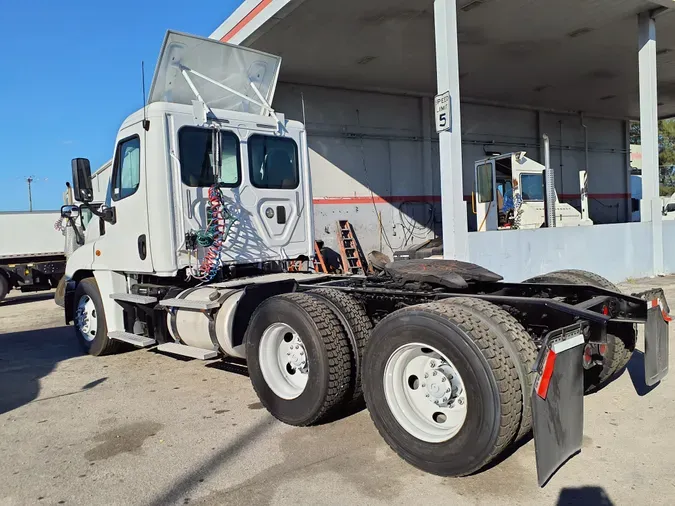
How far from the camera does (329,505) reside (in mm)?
3168

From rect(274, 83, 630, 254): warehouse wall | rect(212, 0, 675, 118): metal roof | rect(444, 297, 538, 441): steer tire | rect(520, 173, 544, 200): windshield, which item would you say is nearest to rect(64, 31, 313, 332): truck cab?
rect(444, 297, 538, 441): steer tire

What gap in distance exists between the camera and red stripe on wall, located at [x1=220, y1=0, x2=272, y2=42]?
11.1 meters

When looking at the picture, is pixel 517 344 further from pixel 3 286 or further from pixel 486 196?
pixel 3 286

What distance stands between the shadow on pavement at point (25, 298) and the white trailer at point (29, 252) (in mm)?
326

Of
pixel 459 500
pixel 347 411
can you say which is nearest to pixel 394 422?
pixel 459 500

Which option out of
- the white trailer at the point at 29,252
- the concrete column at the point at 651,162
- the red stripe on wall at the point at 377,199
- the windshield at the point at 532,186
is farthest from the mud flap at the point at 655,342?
the white trailer at the point at 29,252

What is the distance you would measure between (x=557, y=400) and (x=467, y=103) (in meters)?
17.4

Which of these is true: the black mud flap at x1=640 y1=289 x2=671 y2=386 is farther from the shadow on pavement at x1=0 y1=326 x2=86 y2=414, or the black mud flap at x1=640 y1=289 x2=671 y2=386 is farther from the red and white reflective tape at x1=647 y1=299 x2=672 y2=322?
the shadow on pavement at x1=0 y1=326 x2=86 y2=414

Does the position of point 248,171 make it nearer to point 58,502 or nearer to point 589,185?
point 58,502

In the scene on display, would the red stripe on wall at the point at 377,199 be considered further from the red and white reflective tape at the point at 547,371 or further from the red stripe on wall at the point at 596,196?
the red and white reflective tape at the point at 547,371

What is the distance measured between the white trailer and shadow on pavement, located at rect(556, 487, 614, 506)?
1520 centimetres

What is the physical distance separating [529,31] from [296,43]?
543 cm

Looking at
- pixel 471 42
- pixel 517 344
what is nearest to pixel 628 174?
pixel 471 42

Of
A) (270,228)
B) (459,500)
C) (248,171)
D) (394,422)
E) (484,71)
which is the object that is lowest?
(459,500)
